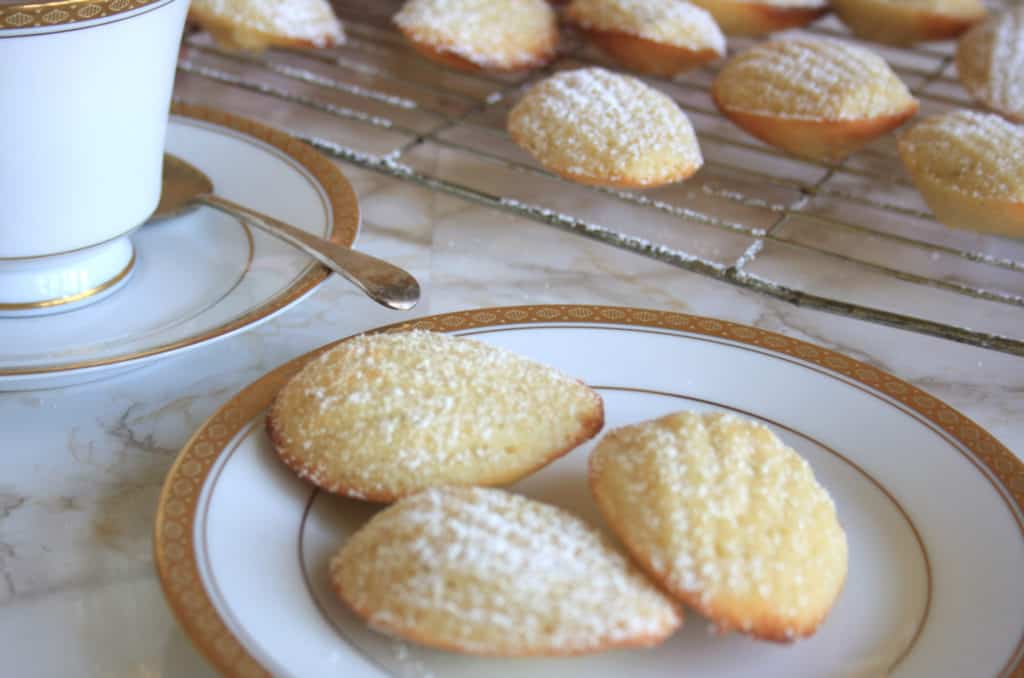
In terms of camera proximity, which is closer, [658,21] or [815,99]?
[815,99]

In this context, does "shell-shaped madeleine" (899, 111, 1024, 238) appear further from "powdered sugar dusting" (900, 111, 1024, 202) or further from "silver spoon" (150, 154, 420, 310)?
"silver spoon" (150, 154, 420, 310)

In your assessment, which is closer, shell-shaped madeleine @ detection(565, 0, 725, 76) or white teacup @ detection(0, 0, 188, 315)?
white teacup @ detection(0, 0, 188, 315)

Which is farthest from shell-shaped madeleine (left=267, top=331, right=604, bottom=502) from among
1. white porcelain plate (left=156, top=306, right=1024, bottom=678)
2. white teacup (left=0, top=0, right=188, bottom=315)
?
white teacup (left=0, top=0, right=188, bottom=315)

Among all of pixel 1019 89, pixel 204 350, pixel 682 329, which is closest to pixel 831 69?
pixel 1019 89

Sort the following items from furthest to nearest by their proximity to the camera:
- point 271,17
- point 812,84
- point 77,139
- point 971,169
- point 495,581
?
point 271,17
point 812,84
point 971,169
point 77,139
point 495,581

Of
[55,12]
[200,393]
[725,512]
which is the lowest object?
[200,393]

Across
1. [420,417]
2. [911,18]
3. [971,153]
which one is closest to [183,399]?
[420,417]

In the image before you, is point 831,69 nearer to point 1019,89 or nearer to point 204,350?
point 1019,89

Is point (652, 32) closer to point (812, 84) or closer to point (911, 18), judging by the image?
point (812, 84)
